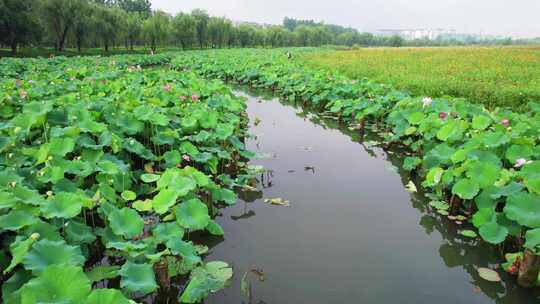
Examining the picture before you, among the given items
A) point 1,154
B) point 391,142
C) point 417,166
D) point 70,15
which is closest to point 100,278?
point 1,154

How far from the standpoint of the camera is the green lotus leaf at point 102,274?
7.07ft

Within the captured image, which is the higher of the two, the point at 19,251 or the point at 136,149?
the point at 136,149

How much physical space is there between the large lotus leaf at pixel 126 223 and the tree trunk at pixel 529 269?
238 cm

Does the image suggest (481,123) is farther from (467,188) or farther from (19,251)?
(19,251)

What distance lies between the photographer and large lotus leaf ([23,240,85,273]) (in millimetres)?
1750

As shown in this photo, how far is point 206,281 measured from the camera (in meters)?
2.23

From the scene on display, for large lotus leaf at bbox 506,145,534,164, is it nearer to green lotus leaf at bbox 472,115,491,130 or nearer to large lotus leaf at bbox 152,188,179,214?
green lotus leaf at bbox 472,115,491,130

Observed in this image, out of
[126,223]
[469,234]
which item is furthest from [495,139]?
[126,223]

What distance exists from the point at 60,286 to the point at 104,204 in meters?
0.89

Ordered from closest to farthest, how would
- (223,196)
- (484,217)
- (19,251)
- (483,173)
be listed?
(19,251) → (484,217) → (483,173) → (223,196)

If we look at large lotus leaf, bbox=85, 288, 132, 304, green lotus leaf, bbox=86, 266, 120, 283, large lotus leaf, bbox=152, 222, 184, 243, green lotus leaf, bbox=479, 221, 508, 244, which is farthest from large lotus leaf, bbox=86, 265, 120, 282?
green lotus leaf, bbox=479, 221, 508, 244

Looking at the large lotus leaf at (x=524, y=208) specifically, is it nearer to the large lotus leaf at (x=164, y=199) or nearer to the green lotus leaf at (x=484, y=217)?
the green lotus leaf at (x=484, y=217)

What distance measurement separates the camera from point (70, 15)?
3175cm

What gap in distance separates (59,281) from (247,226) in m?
1.80
